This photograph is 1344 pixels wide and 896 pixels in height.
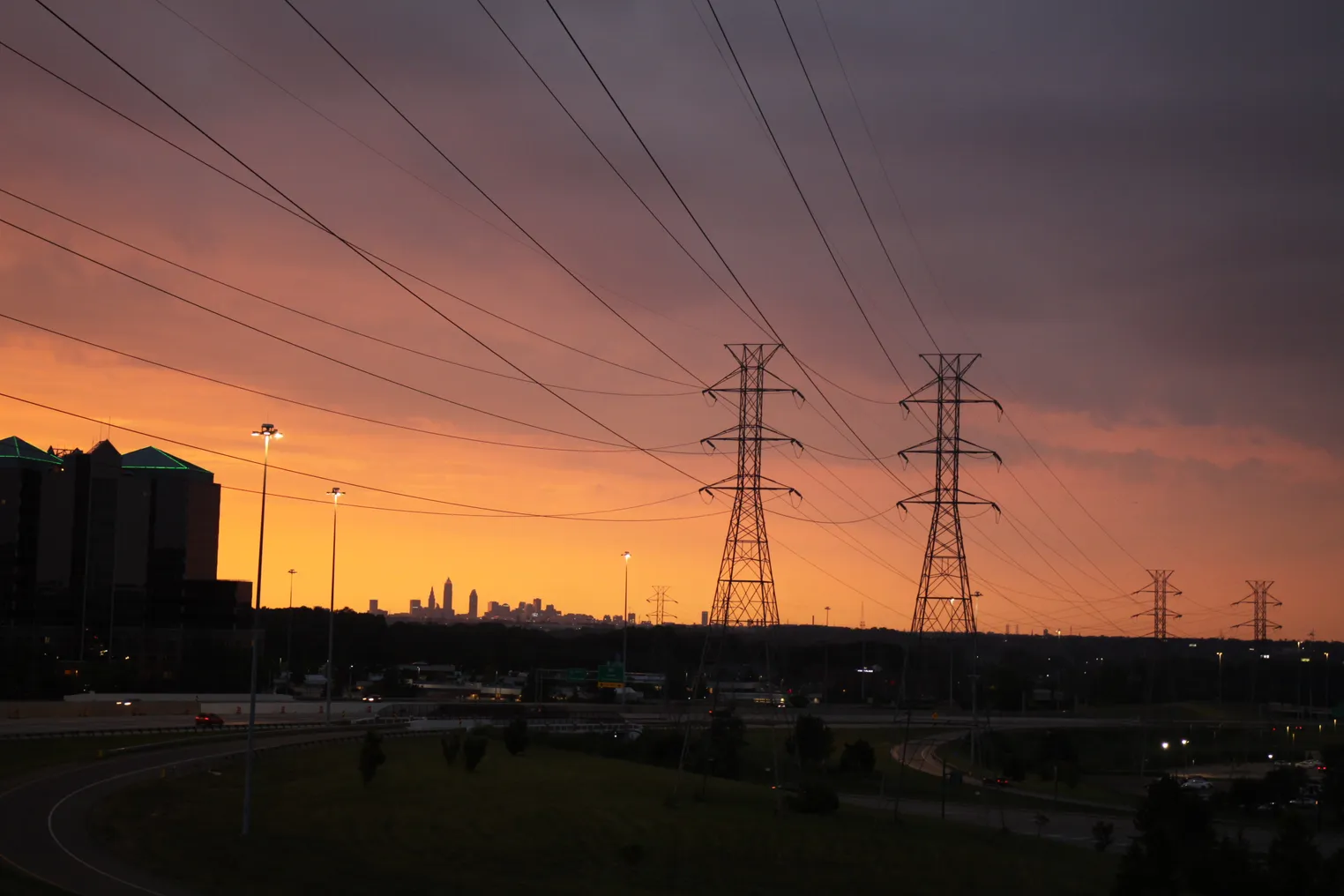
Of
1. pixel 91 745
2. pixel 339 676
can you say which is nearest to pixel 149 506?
pixel 339 676

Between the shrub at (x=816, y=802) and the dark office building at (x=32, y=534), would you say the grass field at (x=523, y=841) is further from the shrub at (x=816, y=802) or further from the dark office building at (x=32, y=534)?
the dark office building at (x=32, y=534)

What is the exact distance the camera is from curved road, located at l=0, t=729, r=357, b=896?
36000 mm

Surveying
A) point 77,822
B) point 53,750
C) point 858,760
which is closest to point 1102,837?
point 858,760

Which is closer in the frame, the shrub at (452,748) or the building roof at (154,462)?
the shrub at (452,748)

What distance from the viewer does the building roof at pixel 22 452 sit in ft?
498

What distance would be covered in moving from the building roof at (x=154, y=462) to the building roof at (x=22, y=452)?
28.9 feet

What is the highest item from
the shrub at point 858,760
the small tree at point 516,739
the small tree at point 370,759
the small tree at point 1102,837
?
the small tree at point 370,759

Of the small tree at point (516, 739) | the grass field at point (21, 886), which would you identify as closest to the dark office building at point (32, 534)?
the small tree at point (516, 739)

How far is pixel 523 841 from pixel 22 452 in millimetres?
129515

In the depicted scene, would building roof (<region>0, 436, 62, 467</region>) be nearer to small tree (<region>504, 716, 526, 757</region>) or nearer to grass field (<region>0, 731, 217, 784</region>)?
grass field (<region>0, 731, 217, 784</region>)

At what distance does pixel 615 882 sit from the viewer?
4581 centimetres

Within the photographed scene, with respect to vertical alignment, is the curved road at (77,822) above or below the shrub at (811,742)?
above

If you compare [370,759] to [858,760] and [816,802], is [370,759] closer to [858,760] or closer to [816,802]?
[816,802]

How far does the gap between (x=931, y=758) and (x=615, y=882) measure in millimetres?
69403
